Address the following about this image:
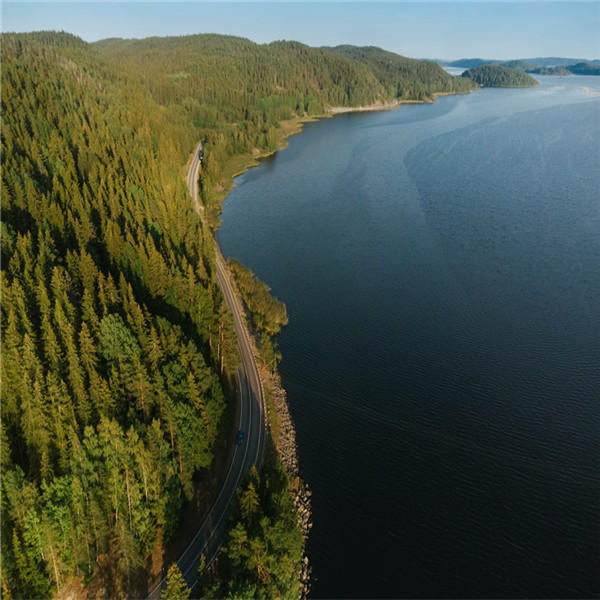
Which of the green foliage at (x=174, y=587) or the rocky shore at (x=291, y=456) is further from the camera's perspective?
the rocky shore at (x=291, y=456)

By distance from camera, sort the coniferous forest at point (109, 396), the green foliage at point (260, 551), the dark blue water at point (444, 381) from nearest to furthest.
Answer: the green foliage at point (260, 551), the coniferous forest at point (109, 396), the dark blue water at point (444, 381)

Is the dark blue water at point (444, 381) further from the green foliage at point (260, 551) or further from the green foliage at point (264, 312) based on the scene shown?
the green foliage at point (260, 551)

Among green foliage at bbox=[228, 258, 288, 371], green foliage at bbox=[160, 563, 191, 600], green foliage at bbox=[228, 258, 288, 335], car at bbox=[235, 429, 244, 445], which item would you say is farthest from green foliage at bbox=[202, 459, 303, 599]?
green foliage at bbox=[228, 258, 288, 335]

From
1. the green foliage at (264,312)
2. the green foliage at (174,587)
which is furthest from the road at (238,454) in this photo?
the green foliage at (174,587)

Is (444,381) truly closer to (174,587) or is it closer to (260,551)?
(260,551)

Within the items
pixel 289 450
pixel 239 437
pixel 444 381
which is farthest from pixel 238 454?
pixel 444 381

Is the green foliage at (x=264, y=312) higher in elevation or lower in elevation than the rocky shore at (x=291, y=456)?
higher

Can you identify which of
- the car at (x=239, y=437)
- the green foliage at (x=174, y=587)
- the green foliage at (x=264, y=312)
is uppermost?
the green foliage at (x=264, y=312)
